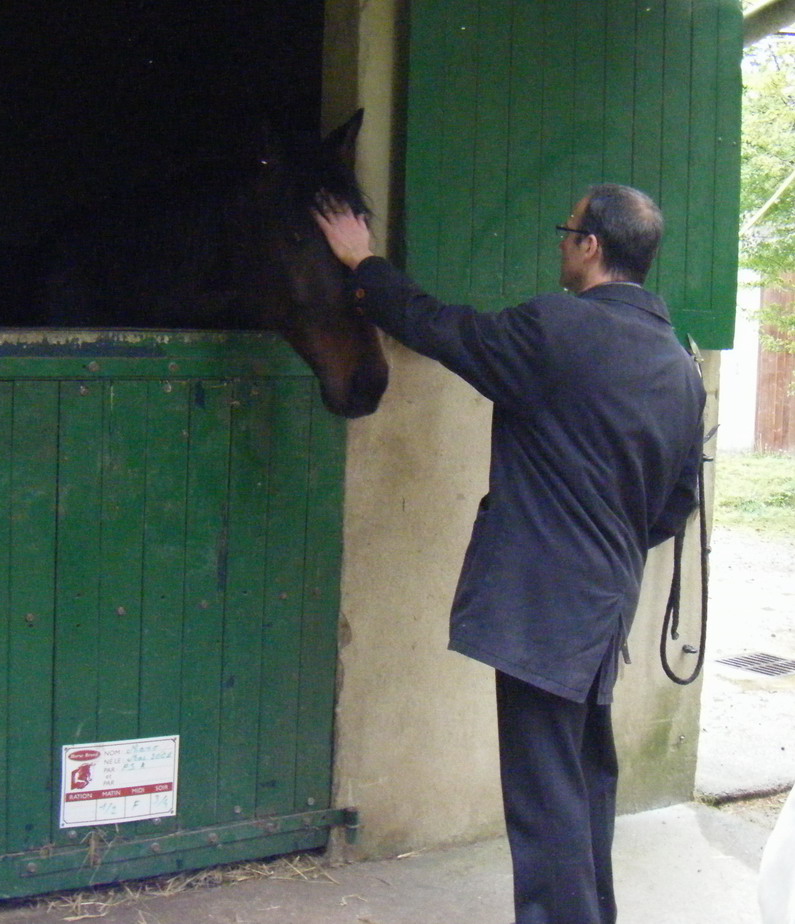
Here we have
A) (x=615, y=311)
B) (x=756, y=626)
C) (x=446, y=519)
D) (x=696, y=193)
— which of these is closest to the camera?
(x=615, y=311)

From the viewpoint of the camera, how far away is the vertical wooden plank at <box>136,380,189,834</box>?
3.10 meters

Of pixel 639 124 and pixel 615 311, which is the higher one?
pixel 639 124

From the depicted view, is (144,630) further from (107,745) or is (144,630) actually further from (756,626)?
(756,626)

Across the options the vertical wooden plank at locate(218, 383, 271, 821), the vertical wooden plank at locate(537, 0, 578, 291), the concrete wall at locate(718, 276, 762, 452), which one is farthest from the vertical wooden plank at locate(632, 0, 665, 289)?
the concrete wall at locate(718, 276, 762, 452)

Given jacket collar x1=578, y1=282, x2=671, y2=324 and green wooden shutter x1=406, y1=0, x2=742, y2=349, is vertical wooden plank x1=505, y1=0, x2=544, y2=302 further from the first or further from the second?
jacket collar x1=578, y1=282, x2=671, y2=324

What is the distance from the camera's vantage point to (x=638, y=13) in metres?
3.75

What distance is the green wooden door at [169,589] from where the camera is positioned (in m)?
2.96

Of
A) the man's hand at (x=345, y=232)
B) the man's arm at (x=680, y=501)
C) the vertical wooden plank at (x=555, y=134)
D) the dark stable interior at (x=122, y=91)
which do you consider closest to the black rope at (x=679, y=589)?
the man's arm at (x=680, y=501)

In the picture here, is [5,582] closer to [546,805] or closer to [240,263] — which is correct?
[240,263]

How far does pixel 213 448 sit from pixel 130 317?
587 millimetres

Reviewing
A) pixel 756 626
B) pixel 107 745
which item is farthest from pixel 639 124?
pixel 756 626

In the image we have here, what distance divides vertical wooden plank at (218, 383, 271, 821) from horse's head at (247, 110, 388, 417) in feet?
1.03

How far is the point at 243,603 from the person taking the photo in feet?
10.8

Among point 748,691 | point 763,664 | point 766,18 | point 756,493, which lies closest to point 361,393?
point 766,18
